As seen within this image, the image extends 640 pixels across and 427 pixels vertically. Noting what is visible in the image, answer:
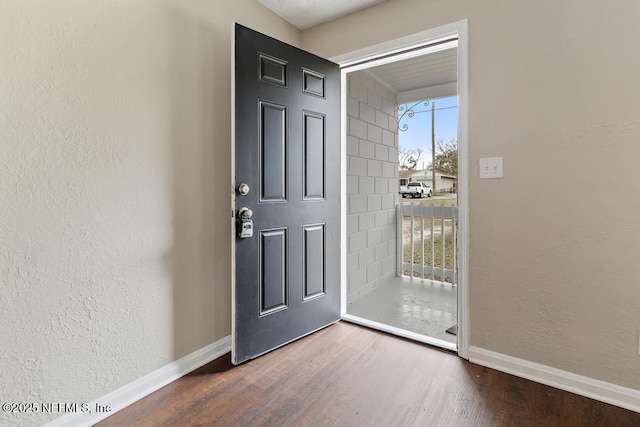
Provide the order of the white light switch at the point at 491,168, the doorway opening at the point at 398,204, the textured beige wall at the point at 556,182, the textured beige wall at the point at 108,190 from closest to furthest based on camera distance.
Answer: the textured beige wall at the point at 108,190 < the textured beige wall at the point at 556,182 < the white light switch at the point at 491,168 < the doorway opening at the point at 398,204

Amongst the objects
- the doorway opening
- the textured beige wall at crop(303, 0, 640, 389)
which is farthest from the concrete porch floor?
the textured beige wall at crop(303, 0, 640, 389)

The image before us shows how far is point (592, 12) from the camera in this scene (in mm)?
1562

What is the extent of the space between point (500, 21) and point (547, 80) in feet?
1.45

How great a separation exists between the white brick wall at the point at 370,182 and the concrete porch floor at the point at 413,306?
168 millimetres

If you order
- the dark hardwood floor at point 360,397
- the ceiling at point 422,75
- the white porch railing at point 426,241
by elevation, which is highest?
the ceiling at point 422,75

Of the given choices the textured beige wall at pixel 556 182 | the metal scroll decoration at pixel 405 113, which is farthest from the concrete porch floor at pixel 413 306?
the metal scroll decoration at pixel 405 113

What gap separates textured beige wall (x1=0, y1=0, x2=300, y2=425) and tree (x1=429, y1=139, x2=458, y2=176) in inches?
114

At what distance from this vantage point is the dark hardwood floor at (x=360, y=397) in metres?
1.45

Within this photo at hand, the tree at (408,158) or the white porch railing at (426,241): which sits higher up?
the tree at (408,158)

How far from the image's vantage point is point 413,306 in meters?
3.11

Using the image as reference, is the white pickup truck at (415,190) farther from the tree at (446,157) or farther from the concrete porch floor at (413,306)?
the concrete porch floor at (413,306)

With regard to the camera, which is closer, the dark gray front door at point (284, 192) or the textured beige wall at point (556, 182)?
the textured beige wall at point (556, 182)

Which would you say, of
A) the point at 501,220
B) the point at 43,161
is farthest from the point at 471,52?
the point at 43,161

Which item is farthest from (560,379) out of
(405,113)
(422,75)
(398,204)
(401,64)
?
(405,113)
